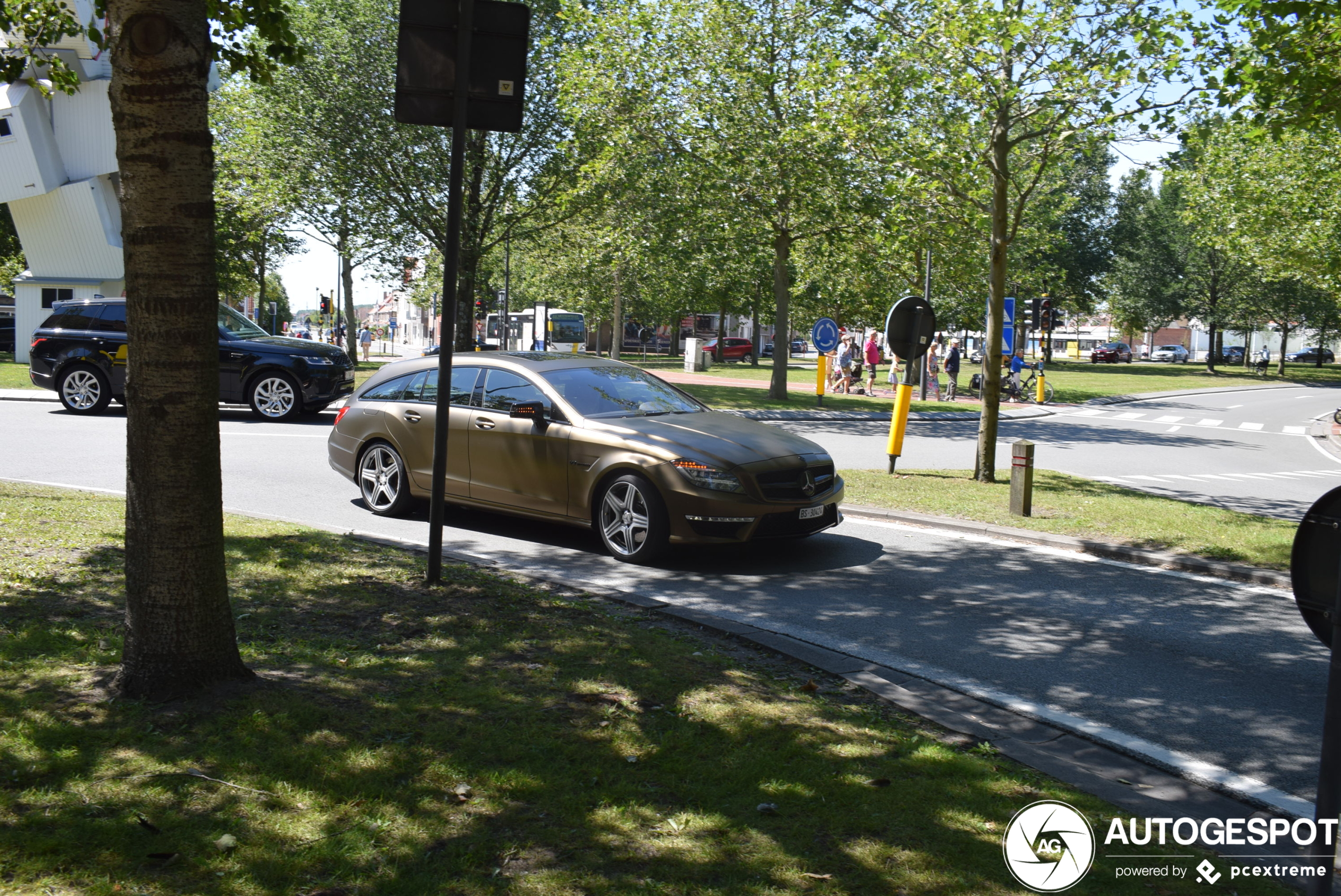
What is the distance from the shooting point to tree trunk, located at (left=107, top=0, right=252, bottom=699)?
376 cm

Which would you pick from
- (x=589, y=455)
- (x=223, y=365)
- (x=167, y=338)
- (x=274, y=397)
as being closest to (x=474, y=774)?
(x=167, y=338)

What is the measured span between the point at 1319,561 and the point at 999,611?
4.03 meters

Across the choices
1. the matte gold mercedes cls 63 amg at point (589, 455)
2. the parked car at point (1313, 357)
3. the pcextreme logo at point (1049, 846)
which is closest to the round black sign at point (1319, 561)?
the pcextreme logo at point (1049, 846)

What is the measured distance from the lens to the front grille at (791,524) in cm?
792

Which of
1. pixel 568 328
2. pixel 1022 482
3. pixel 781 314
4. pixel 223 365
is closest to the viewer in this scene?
pixel 1022 482

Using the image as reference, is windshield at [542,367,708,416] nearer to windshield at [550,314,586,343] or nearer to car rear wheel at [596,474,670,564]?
car rear wheel at [596,474,670,564]

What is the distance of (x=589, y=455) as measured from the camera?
820 cm

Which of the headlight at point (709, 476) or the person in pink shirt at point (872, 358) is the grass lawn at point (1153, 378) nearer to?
the person in pink shirt at point (872, 358)

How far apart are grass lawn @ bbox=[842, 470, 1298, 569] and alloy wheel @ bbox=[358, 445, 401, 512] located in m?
4.59

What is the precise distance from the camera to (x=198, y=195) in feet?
12.6

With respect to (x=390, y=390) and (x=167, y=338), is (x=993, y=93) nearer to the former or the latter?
(x=390, y=390)

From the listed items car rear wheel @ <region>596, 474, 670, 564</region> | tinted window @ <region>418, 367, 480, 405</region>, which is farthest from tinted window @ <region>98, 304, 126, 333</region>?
car rear wheel @ <region>596, 474, 670, 564</region>

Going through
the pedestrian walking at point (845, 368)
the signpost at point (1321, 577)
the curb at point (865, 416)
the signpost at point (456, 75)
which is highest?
the signpost at point (456, 75)

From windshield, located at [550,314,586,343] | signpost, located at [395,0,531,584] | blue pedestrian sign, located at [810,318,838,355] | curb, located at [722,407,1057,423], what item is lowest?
curb, located at [722,407,1057,423]
